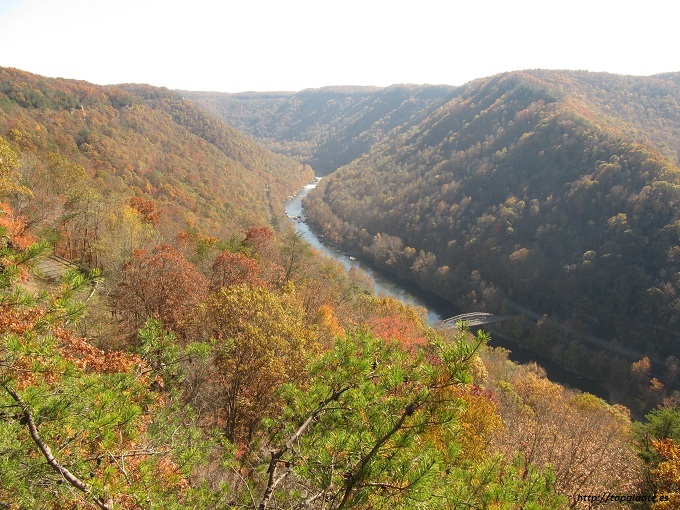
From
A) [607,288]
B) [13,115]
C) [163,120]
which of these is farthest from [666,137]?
[13,115]

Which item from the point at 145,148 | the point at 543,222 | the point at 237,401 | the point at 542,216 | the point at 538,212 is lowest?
the point at 237,401

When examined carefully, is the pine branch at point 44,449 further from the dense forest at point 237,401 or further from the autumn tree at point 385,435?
the autumn tree at point 385,435

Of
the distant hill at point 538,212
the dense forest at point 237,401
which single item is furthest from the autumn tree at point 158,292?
the distant hill at point 538,212

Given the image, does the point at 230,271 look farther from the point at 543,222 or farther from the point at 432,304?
the point at 543,222

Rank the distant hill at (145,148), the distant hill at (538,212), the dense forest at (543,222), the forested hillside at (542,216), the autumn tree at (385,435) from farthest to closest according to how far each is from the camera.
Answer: the distant hill at (538,212) < the forested hillside at (542,216) < the dense forest at (543,222) < the distant hill at (145,148) < the autumn tree at (385,435)

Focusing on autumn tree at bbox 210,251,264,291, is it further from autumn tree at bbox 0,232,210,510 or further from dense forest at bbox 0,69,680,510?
autumn tree at bbox 0,232,210,510

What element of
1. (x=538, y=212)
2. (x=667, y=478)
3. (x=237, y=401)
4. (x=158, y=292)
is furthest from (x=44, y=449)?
(x=538, y=212)
